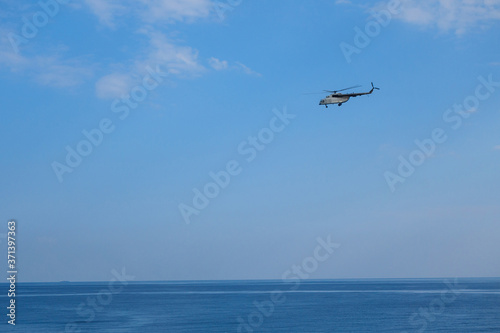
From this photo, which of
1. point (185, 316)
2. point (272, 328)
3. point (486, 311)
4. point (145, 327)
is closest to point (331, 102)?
point (272, 328)

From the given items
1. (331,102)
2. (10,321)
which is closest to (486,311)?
(331,102)

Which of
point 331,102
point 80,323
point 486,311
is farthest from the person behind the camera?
point 486,311

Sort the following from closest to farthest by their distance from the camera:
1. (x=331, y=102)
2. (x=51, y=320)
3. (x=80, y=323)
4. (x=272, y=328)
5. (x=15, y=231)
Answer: (x=15, y=231) → (x=331, y=102) → (x=272, y=328) → (x=80, y=323) → (x=51, y=320)

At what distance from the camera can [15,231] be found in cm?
5256

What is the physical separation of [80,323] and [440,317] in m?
67.6

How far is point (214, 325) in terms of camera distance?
284ft

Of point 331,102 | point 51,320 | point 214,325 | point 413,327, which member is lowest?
Answer: point 413,327

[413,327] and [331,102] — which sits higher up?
[331,102]

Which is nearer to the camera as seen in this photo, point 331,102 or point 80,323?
point 331,102

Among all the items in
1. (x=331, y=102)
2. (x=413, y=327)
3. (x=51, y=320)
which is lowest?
(x=413, y=327)

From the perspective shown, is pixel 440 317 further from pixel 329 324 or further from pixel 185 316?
pixel 185 316

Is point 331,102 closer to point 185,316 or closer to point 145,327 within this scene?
point 145,327

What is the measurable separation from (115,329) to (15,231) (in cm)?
3702

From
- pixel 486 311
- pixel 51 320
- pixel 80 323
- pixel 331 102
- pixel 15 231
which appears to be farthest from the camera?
pixel 486 311
